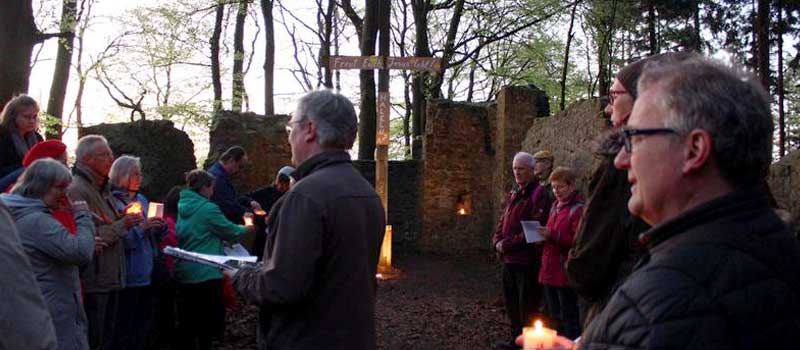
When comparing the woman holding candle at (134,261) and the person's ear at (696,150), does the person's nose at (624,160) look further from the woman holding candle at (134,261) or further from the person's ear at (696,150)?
the woman holding candle at (134,261)

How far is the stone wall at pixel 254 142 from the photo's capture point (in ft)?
43.1

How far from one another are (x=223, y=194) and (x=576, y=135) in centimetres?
491

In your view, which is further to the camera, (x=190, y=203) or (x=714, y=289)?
(x=190, y=203)

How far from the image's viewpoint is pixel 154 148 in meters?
9.69

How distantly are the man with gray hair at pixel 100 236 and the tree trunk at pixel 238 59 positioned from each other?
17.6 m

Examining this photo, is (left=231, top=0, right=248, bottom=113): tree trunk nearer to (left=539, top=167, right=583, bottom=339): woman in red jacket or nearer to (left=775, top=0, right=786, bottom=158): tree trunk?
(left=775, top=0, right=786, bottom=158): tree trunk

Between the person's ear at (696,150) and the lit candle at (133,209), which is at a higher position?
the person's ear at (696,150)

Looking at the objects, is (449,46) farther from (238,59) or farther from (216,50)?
(216,50)

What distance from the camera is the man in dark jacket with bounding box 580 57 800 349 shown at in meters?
1.09

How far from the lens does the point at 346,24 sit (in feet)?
83.3

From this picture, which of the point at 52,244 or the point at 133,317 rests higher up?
the point at 52,244

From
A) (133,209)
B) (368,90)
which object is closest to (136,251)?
(133,209)

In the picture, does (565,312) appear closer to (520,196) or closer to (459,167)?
(520,196)

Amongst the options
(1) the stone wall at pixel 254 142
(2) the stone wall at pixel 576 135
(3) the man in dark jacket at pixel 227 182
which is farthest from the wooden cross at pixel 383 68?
(3) the man in dark jacket at pixel 227 182
